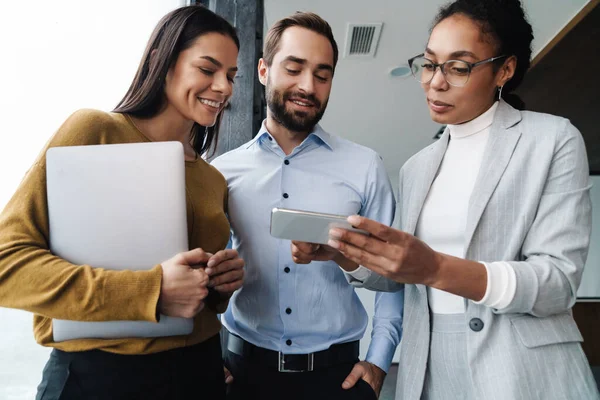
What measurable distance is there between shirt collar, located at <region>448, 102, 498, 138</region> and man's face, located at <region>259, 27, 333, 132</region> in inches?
20.6

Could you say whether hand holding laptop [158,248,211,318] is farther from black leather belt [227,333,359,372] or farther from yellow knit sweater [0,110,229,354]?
black leather belt [227,333,359,372]

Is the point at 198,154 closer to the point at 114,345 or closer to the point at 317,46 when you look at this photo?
the point at 317,46

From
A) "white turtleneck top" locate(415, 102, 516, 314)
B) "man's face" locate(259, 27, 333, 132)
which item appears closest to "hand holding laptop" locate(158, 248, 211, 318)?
"white turtleneck top" locate(415, 102, 516, 314)

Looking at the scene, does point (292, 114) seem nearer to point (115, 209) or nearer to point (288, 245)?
point (288, 245)

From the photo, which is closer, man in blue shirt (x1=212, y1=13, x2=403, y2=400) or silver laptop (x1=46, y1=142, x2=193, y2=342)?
silver laptop (x1=46, y1=142, x2=193, y2=342)

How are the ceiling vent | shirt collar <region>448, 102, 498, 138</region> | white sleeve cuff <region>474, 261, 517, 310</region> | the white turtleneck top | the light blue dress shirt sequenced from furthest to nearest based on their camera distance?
the ceiling vent
the light blue dress shirt
shirt collar <region>448, 102, 498, 138</region>
the white turtleneck top
white sleeve cuff <region>474, 261, 517, 310</region>

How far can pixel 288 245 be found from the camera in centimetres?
153

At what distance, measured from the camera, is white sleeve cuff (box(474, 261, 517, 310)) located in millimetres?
1016

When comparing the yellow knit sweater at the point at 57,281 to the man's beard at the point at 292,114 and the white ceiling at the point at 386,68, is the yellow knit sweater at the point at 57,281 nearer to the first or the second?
the man's beard at the point at 292,114

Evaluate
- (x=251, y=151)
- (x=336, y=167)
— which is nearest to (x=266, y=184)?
(x=251, y=151)

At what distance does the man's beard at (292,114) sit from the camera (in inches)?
63.7

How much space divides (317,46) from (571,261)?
111 centimetres

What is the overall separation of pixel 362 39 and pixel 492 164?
119 inches

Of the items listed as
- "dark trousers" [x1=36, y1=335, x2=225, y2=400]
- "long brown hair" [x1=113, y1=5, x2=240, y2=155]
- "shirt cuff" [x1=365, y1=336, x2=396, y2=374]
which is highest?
"long brown hair" [x1=113, y1=5, x2=240, y2=155]
